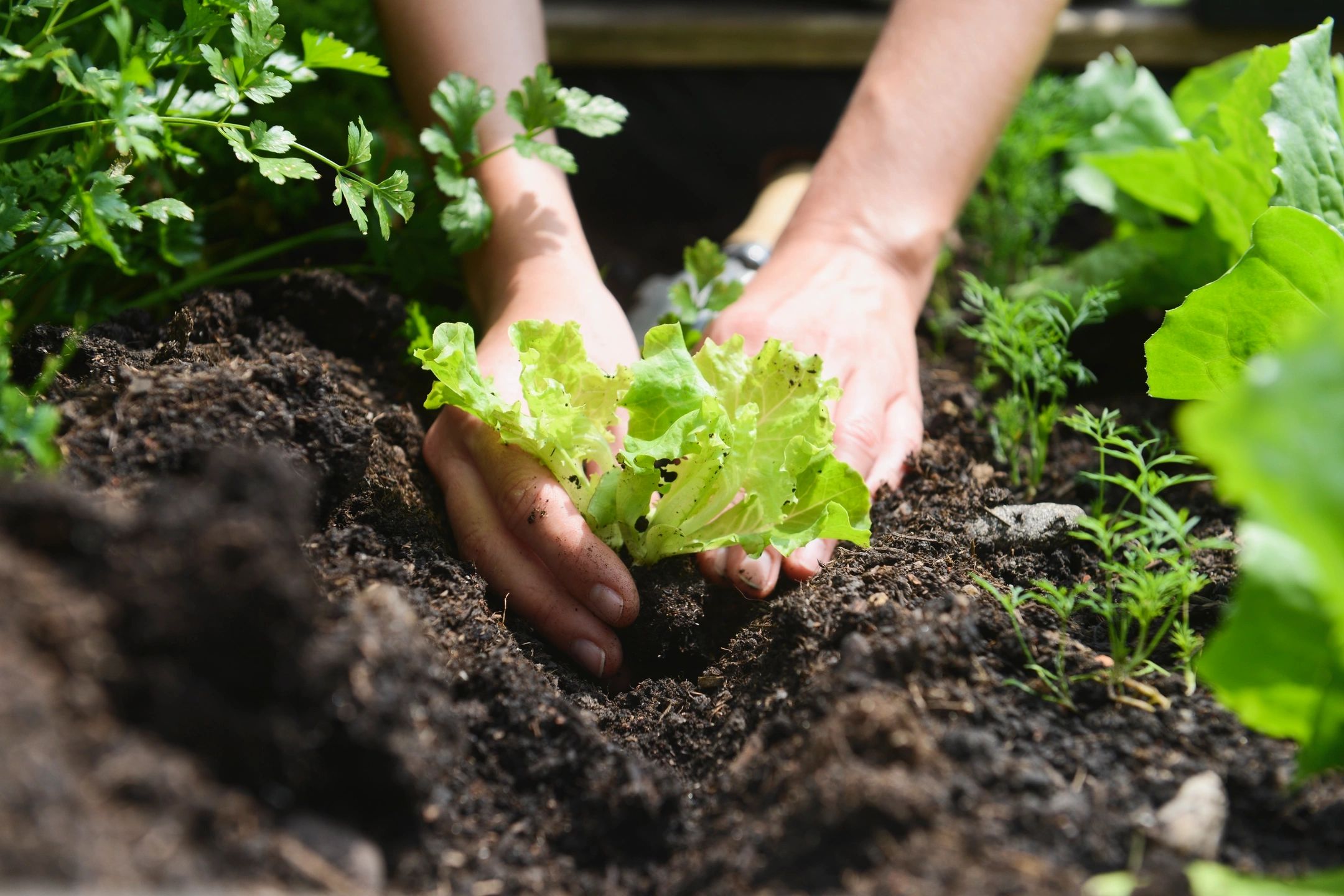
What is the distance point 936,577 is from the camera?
139 cm

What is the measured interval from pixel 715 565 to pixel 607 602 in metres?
0.20

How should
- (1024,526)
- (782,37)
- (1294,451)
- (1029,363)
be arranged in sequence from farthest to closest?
(782,37)
(1029,363)
(1024,526)
(1294,451)

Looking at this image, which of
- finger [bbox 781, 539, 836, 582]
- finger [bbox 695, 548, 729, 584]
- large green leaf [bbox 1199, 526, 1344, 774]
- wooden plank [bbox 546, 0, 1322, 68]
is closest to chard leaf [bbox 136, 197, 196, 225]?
finger [bbox 695, 548, 729, 584]

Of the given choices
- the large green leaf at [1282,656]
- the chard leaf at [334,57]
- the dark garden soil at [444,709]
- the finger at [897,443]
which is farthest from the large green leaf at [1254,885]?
the chard leaf at [334,57]

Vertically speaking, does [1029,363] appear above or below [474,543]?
above

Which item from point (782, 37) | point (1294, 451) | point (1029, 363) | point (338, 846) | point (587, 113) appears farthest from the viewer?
point (782, 37)

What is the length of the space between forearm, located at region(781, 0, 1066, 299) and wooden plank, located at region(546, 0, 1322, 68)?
94cm

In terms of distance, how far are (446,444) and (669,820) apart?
0.72 meters

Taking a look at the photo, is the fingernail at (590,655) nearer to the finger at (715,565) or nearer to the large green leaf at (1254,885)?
the finger at (715,565)

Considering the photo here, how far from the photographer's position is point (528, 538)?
1.41 meters

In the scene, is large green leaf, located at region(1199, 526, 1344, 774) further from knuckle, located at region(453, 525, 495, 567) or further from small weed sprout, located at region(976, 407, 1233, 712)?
knuckle, located at region(453, 525, 495, 567)

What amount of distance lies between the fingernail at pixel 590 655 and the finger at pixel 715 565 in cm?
21

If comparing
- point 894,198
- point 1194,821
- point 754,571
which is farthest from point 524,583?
point 894,198

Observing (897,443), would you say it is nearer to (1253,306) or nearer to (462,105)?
(1253,306)
